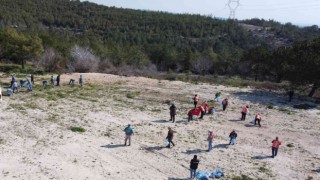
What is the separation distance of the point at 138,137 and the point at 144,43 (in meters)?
90.9

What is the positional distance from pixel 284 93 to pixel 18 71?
123 ft

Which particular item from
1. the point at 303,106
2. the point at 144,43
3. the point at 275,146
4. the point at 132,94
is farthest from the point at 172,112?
the point at 144,43

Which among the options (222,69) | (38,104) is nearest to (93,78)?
(38,104)

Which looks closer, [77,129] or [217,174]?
[217,174]

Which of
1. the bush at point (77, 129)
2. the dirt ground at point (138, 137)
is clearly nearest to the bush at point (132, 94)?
the dirt ground at point (138, 137)

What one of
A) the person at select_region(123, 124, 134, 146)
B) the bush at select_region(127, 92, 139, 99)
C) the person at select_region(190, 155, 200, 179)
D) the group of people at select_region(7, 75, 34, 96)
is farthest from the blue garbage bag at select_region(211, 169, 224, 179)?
the group of people at select_region(7, 75, 34, 96)

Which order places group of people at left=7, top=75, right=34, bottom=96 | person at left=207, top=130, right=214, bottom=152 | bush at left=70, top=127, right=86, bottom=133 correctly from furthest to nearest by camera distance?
group of people at left=7, top=75, right=34, bottom=96
bush at left=70, top=127, right=86, bottom=133
person at left=207, top=130, right=214, bottom=152

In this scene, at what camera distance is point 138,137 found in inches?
1208

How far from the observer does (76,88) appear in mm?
47469

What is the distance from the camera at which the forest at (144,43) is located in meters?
63.1

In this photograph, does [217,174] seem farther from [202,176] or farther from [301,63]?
[301,63]

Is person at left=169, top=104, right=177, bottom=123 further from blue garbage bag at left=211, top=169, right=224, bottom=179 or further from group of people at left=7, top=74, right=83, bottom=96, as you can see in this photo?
group of people at left=7, top=74, right=83, bottom=96

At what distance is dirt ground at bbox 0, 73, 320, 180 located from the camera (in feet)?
81.7

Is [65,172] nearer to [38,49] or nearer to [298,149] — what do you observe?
[298,149]
